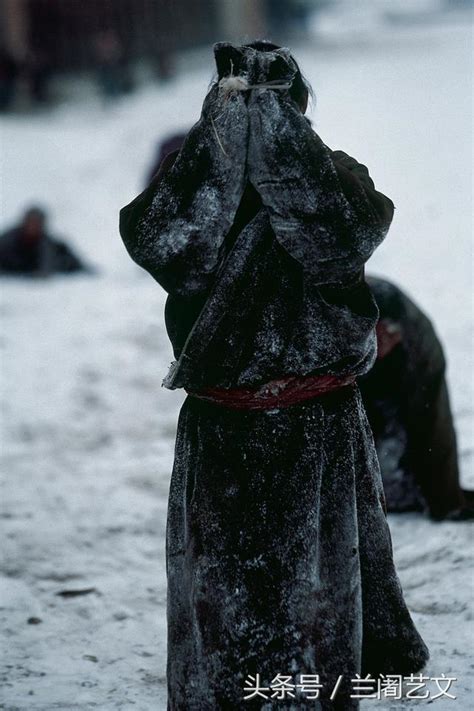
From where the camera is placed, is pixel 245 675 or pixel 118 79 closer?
pixel 245 675

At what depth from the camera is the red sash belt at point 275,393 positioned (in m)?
2.35

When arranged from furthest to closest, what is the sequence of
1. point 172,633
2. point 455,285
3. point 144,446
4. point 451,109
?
point 451,109 < point 455,285 < point 144,446 < point 172,633

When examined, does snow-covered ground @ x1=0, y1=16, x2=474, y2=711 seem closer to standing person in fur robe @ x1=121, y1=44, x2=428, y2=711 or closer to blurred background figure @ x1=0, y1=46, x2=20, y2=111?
standing person in fur robe @ x1=121, y1=44, x2=428, y2=711

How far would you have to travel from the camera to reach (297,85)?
239 cm

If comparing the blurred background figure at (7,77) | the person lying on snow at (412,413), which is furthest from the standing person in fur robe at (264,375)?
the blurred background figure at (7,77)

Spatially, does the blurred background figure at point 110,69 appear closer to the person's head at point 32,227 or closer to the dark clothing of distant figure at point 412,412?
the person's head at point 32,227

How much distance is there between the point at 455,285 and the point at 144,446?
3.57 metres

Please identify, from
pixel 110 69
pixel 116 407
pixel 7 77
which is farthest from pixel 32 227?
pixel 110 69

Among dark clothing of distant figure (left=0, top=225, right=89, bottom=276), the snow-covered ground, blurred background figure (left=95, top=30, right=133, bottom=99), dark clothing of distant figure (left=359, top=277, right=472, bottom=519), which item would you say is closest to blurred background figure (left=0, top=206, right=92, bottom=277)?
dark clothing of distant figure (left=0, top=225, right=89, bottom=276)

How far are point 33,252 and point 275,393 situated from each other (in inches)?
307

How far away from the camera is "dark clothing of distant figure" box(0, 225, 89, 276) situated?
9758 millimetres

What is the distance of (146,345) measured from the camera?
7555 mm

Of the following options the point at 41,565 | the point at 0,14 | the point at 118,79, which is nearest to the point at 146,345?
the point at 41,565

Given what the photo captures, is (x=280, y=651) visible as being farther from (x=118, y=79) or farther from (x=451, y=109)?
(x=118, y=79)
